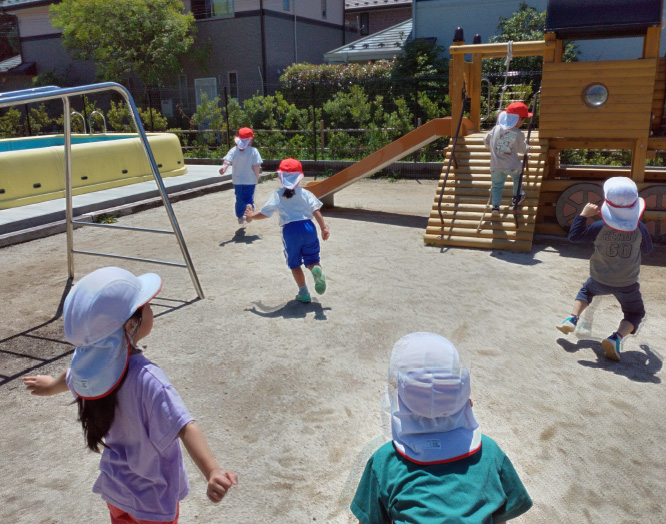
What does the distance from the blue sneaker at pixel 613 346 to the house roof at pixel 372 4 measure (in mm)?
25455

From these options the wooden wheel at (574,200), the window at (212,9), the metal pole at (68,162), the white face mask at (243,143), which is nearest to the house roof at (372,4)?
the window at (212,9)

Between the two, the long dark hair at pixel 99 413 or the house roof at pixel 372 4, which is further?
the house roof at pixel 372 4

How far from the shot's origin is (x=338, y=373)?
14.3 ft

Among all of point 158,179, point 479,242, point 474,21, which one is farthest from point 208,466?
point 474,21

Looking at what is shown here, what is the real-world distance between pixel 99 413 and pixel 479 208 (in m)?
7.30

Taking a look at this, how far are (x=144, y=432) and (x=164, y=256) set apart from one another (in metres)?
5.92

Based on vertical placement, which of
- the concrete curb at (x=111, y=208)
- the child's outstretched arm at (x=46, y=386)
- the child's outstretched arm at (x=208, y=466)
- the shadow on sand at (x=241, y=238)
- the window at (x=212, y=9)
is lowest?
the shadow on sand at (x=241, y=238)

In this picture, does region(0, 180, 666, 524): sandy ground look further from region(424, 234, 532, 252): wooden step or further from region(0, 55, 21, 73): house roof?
region(0, 55, 21, 73): house roof

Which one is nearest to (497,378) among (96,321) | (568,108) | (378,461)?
(378,461)

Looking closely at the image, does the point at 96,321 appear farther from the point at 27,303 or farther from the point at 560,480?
the point at 27,303

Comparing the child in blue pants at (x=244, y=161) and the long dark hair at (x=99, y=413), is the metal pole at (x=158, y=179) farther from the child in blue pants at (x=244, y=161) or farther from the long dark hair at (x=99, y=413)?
the long dark hair at (x=99, y=413)

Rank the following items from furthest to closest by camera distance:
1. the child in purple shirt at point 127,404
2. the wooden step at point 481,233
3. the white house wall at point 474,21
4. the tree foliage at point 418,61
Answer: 1. the tree foliage at point 418,61
2. the white house wall at point 474,21
3. the wooden step at point 481,233
4. the child in purple shirt at point 127,404

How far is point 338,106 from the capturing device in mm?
16391

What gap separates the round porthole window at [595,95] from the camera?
25.8ft
